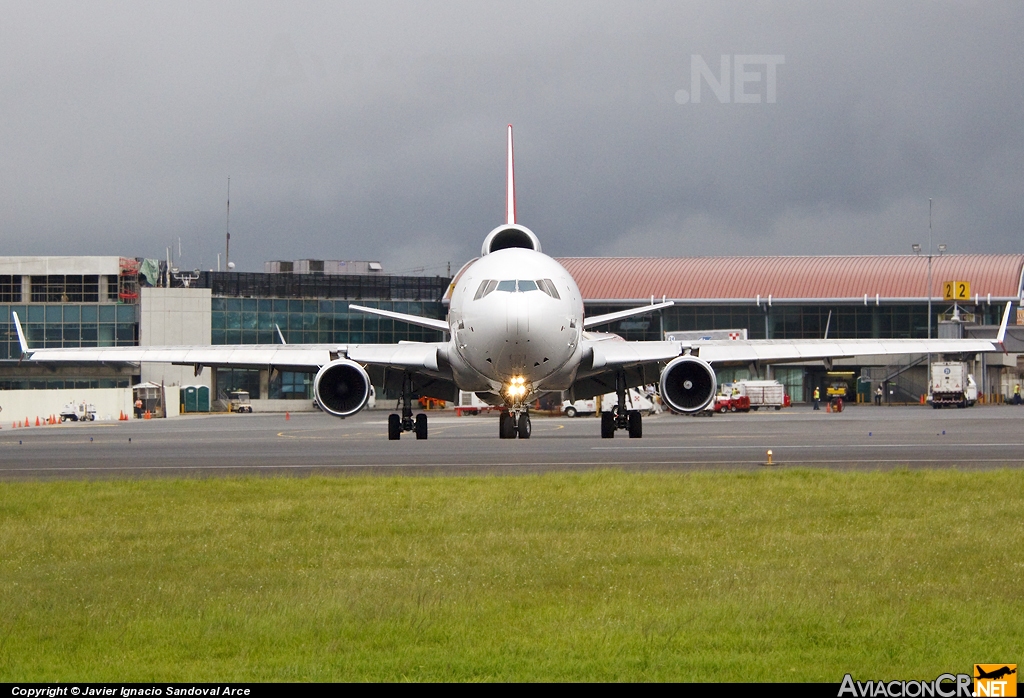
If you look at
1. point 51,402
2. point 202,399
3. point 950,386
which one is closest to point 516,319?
point 51,402

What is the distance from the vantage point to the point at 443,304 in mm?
116000

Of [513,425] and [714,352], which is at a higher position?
[714,352]

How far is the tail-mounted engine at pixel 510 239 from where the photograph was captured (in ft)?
116

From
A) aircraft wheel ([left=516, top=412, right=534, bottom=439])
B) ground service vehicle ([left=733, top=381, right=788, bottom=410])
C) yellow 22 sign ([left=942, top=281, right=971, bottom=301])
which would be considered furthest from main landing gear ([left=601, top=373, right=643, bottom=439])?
yellow 22 sign ([left=942, top=281, right=971, bottom=301])

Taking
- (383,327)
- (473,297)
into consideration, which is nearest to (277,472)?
(473,297)

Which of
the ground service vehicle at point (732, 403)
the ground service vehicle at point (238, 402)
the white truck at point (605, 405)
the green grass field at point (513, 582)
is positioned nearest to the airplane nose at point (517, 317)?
the green grass field at point (513, 582)

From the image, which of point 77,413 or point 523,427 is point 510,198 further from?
point 77,413

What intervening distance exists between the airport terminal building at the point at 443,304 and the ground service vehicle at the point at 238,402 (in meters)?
1.10

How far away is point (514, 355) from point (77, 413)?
5981 cm

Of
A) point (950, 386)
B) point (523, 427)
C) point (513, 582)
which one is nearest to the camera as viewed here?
point (513, 582)

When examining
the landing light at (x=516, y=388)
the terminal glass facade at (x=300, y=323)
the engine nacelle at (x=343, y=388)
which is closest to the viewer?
the landing light at (x=516, y=388)

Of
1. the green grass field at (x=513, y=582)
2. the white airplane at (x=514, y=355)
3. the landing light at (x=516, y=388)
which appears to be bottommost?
the green grass field at (x=513, y=582)

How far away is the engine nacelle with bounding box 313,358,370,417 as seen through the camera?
33.2 m

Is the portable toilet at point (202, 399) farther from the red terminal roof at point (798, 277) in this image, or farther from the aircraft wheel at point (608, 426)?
the aircraft wheel at point (608, 426)
